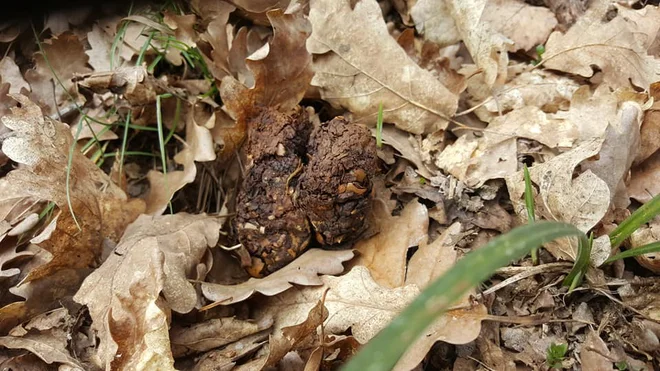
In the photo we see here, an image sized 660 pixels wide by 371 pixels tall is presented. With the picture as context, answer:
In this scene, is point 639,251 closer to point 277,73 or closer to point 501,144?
point 501,144

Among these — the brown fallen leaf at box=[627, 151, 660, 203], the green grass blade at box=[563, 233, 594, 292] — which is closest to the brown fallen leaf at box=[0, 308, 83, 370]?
the green grass blade at box=[563, 233, 594, 292]

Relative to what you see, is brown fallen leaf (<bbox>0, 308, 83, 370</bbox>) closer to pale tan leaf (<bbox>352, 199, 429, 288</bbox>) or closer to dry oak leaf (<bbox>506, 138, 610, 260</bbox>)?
pale tan leaf (<bbox>352, 199, 429, 288</bbox>)

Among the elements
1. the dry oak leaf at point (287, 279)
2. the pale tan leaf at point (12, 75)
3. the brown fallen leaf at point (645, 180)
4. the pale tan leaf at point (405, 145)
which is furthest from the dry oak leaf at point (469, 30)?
the pale tan leaf at point (12, 75)

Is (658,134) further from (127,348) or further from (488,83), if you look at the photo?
(127,348)

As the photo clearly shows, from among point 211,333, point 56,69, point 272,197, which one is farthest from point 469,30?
point 56,69

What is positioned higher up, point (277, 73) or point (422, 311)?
point (422, 311)

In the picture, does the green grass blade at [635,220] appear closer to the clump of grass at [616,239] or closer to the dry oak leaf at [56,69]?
the clump of grass at [616,239]
